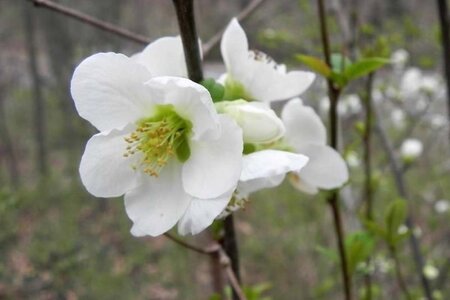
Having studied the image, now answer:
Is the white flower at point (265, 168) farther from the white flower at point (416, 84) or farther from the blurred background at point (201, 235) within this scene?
the white flower at point (416, 84)

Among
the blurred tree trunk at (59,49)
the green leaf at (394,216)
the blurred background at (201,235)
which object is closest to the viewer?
the green leaf at (394,216)

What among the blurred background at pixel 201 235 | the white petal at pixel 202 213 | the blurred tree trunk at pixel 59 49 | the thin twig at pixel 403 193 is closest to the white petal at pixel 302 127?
the white petal at pixel 202 213

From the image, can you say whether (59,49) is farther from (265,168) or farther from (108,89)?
(265,168)

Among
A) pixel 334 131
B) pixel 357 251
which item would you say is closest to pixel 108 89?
pixel 334 131

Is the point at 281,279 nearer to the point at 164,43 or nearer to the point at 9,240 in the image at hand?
the point at 9,240

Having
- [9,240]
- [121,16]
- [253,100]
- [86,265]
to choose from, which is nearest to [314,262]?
[86,265]

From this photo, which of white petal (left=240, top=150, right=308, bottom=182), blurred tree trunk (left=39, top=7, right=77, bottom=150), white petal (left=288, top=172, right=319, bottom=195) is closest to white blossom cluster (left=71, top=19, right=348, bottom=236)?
white petal (left=240, top=150, right=308, bottom=182)
